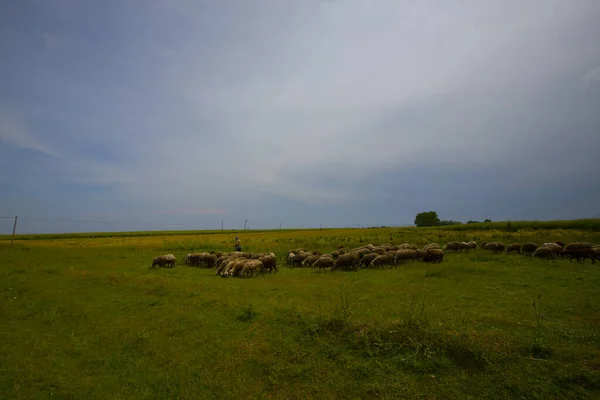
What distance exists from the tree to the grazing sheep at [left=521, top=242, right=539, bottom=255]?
7263 cm

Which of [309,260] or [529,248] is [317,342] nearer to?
[309,260]

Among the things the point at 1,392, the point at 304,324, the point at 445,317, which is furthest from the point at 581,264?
the point at 1,392

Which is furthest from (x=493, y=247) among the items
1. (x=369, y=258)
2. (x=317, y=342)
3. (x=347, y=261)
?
(x=317, y=342)

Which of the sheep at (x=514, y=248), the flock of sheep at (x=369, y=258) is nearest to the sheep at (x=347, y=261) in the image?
the flock of sheep at (x=369, y=258)

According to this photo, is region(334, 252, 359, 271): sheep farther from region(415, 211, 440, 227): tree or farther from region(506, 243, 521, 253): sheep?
region(415, 211, 440, 227): tree

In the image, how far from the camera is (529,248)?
2094cm

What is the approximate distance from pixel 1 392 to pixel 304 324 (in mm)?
7411

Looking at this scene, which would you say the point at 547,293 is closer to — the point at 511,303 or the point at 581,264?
the point at 511,303

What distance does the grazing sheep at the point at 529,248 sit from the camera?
20.7 m

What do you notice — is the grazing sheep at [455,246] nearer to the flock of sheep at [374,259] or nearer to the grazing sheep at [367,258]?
the flock of sheep at [374,259]

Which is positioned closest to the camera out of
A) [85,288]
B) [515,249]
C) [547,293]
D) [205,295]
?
[547,293]

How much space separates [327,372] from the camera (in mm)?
6613

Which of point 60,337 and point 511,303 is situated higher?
point 511,303

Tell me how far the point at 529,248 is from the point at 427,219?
74.5 metres
